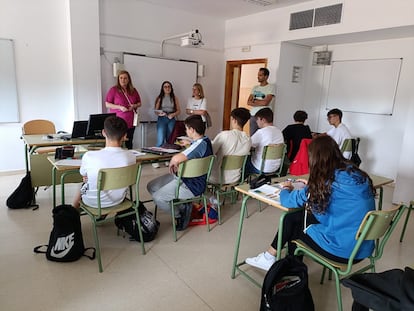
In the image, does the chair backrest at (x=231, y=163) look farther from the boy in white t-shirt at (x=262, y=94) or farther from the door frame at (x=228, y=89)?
the door frame at (x=228, y=89)

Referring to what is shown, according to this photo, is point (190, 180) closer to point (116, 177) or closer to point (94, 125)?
point (116, 177)

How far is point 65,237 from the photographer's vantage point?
2365 millimetres

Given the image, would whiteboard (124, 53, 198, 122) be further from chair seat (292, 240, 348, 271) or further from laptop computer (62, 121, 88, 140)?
chair seat (292, 240, 348, 271)

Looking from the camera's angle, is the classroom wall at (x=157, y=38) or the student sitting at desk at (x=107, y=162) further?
the classroom wall at (x=157, y=38)

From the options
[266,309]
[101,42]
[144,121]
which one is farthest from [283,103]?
[266,309]

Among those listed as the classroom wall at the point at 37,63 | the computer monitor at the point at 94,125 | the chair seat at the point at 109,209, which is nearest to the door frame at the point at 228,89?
the classroom wall at the point at 37,63

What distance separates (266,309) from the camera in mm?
1700

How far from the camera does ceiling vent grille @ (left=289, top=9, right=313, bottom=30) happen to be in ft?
16.0

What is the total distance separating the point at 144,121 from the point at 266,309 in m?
4.52

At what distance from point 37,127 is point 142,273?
9.33 ft

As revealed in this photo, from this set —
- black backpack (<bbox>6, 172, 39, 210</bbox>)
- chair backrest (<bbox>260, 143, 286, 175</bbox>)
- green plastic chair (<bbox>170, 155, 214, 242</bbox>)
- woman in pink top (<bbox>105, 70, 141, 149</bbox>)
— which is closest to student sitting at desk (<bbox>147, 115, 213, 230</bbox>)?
green plastic chair (<bbox>170, 155, 214, 242</bbox>)

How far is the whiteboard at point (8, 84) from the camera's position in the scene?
14.1 feet

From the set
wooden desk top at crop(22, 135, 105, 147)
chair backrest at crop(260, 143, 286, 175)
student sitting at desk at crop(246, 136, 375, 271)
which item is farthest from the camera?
chair backrest at crop(260, 143, 286, 175)

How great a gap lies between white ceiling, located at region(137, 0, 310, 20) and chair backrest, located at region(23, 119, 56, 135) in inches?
109
